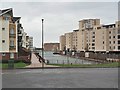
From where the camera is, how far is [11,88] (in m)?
15.6

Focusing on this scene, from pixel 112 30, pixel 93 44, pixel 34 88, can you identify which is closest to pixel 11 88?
pixel 34 88

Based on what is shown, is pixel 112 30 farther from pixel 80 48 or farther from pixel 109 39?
pixel 80 48

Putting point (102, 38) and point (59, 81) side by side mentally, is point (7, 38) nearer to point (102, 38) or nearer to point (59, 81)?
point (59, 81)

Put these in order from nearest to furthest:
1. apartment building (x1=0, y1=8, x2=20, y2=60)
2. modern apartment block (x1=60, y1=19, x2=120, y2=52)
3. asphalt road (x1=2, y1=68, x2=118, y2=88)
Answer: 1. asphalt road (x1=2, y1=68, x2=118, y2=88)
2. apartment building (x1=0, y1=8, x2=20, y2=60)
3. modern apartment block (x1=60, y1=19, x2=120, y2=52)

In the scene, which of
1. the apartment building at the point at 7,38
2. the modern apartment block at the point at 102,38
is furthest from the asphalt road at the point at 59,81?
the modern apartment block at the point at 102,38

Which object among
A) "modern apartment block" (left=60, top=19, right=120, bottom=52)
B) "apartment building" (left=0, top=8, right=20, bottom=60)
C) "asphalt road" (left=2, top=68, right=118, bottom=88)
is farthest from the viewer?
"modern apartment block" (left=60, top=19, right=120, bottom=52)

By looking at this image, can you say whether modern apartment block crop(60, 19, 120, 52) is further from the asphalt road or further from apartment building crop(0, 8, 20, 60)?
the asphalt road

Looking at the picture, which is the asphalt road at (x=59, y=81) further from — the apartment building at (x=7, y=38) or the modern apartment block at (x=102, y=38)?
the modern apartment block at (x=102, y=38)

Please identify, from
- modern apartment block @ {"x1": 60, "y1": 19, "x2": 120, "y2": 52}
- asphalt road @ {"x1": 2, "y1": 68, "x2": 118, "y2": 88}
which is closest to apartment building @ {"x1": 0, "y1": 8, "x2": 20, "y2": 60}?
asphalt road @ {"x1": 2, "y1": 68, "x2": 118, "y2": 88}

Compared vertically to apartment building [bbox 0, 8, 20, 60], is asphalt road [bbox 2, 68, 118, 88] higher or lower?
lower

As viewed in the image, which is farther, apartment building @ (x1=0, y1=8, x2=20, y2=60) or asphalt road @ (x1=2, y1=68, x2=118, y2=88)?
apartment building @ (x1=0, y1=8, x2=20, y2=60)

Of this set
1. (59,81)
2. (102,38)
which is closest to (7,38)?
(59,81)

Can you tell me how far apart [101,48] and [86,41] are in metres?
23.2

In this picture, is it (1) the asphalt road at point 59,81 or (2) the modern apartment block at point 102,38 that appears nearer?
(1) the asphalt road at point 59,81
